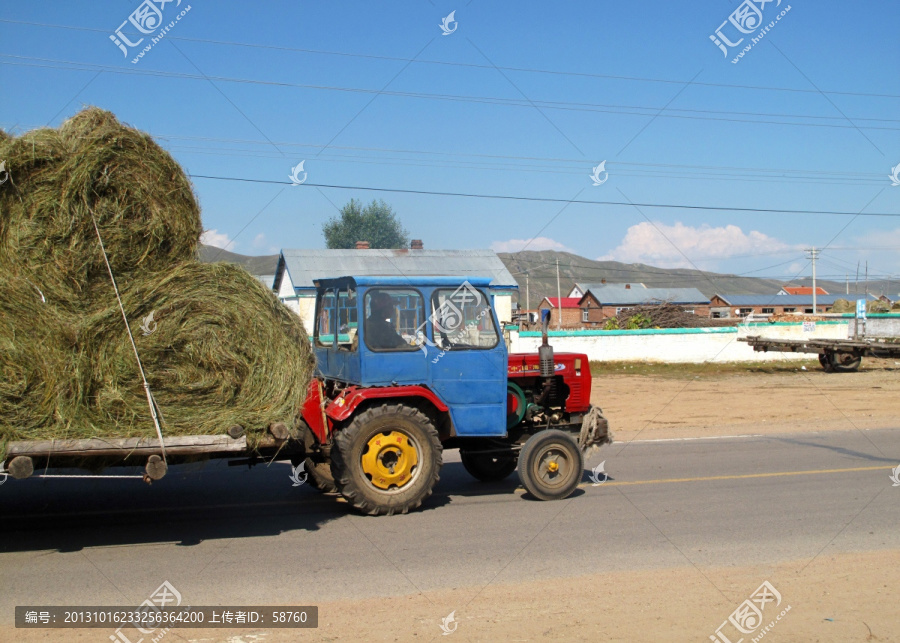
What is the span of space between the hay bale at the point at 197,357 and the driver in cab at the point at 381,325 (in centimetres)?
110

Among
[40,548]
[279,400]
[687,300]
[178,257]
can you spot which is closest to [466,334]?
[279,400]

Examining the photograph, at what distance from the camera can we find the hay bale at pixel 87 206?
569 cm

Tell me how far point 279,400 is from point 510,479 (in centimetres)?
404

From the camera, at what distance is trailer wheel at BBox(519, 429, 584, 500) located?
794cm

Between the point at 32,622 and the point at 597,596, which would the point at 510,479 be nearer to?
the point at 597,596

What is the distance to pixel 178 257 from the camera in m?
6.24
